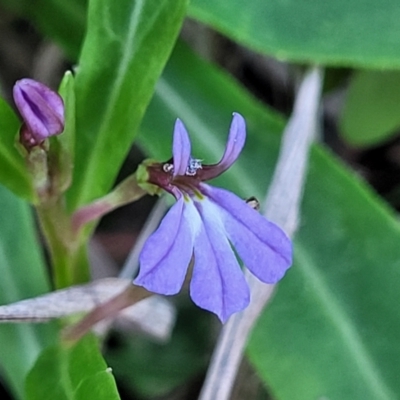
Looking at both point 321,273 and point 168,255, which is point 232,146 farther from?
point 321,273

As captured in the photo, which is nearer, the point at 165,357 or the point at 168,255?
the point at 168,255

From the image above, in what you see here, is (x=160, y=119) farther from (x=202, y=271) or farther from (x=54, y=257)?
(x=202, y=271)

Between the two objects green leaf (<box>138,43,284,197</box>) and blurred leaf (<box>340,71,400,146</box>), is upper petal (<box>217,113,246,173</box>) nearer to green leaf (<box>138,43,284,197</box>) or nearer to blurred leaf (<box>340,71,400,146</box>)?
green leaf (<box>138,43,284,197</box>)

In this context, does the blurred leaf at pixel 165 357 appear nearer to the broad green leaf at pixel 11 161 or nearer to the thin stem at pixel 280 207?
the thin stem at pixel 280 207

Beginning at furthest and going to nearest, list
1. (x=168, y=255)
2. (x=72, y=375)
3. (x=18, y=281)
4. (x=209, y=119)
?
(x=209, y=119) < (x=18, y=281) < (x=72, y=375) < (x=168, y=255)

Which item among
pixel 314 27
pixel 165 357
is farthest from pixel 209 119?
pixel 165 357

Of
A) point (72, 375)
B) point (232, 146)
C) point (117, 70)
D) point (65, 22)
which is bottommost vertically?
point (72, 375)

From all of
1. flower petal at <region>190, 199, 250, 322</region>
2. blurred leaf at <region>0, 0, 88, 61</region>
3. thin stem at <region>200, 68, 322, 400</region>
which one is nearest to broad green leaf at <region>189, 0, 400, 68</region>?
thin stem at <region>200, 68, 322, 400</region>
